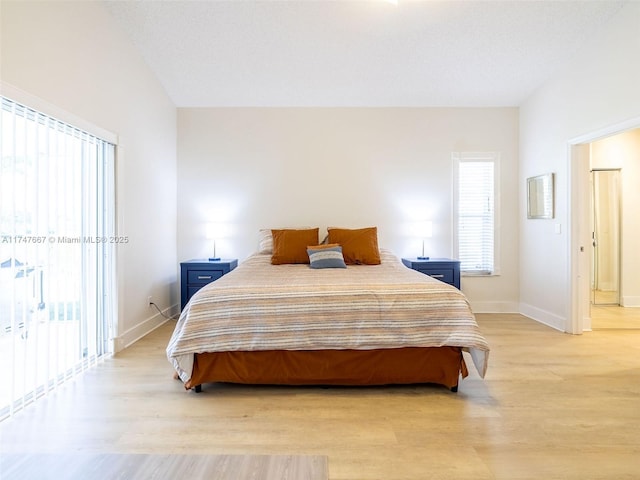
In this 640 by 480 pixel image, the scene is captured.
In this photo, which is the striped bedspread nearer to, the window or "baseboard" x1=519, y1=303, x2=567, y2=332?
"baseboard" x1=519, y1=303, x2=567, y2=332

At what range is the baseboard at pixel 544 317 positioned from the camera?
374 cm

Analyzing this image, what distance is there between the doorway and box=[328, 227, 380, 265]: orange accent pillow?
3296mm

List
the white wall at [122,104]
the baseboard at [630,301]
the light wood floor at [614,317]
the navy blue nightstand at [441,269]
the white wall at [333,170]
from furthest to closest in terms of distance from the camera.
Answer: the baseboard at [630,301], the white wall at [333,170], the navy blue nightstand at [441,269], the light wood floor at [614,317], the white wall at [122,104]

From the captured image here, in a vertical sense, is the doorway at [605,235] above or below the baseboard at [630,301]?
above

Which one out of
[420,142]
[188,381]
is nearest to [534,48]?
[420,142]

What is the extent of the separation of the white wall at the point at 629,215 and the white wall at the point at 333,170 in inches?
65.9

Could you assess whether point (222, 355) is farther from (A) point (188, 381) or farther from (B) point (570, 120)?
(B) point (570, 120)

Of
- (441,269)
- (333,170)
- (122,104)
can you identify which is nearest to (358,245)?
(441,269)

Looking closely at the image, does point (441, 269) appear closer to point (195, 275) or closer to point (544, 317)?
point (544, 317)

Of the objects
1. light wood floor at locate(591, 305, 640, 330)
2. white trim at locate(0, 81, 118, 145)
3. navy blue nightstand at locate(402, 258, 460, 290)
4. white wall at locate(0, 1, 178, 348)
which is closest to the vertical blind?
white trim at locate(0, 81, 118, 145)

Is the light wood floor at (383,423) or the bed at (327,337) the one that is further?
the bed at (327,337)

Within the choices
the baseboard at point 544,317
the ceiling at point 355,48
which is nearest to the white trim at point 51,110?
the ceiling at point 355,48

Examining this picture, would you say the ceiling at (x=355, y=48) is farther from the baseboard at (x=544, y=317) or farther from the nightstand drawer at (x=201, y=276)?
the baseboard at (x=544, y=317)

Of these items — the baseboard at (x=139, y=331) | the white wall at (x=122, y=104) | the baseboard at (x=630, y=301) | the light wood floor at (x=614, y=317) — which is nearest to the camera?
the white wall at (x=122, y=104)
